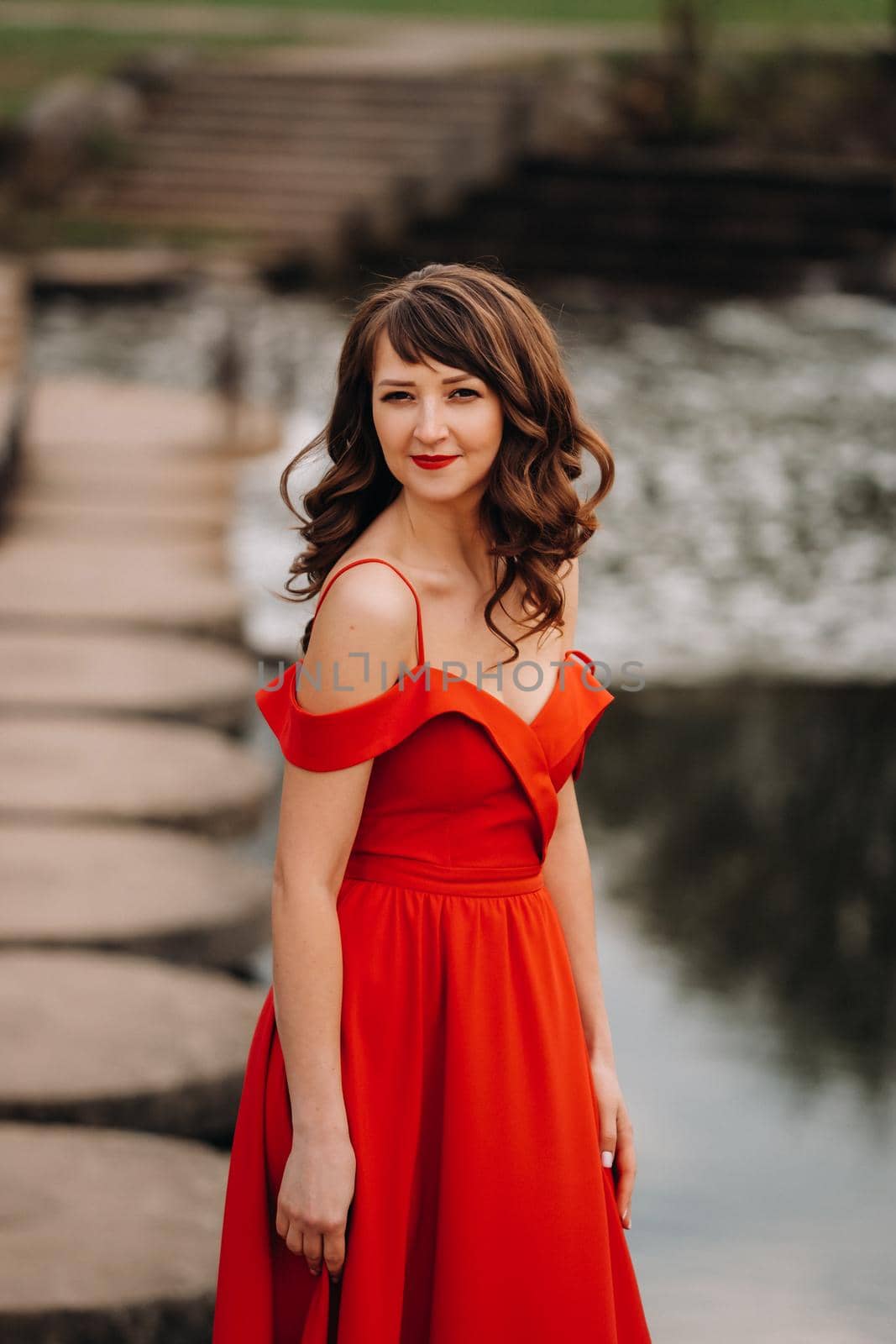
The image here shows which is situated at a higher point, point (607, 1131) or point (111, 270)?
point (111, 270)

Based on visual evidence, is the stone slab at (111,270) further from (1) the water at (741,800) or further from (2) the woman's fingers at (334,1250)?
(2) the woman's fingers at (334,1250)

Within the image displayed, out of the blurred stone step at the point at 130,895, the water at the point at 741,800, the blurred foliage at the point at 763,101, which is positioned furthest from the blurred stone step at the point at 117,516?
the blurred foliage at the point at 763,101

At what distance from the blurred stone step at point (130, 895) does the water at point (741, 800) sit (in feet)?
2.63

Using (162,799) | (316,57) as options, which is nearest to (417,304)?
(162,799)

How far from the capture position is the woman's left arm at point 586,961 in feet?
6.07

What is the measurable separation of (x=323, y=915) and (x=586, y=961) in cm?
36

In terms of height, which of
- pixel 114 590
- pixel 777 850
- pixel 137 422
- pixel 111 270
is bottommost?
pixel 777 850

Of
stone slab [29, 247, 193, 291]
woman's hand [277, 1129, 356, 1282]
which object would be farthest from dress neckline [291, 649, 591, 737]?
stone slab [29, 247, 193, 291]

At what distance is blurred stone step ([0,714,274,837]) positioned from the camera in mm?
4062

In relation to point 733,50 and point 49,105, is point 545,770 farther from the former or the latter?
point 733,50

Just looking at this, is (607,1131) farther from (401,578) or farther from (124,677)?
(124,677)

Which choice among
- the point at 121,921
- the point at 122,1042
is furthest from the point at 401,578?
the point at 121,921

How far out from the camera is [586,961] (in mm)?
1863

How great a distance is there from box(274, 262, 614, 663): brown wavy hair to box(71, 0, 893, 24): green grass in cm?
1973
